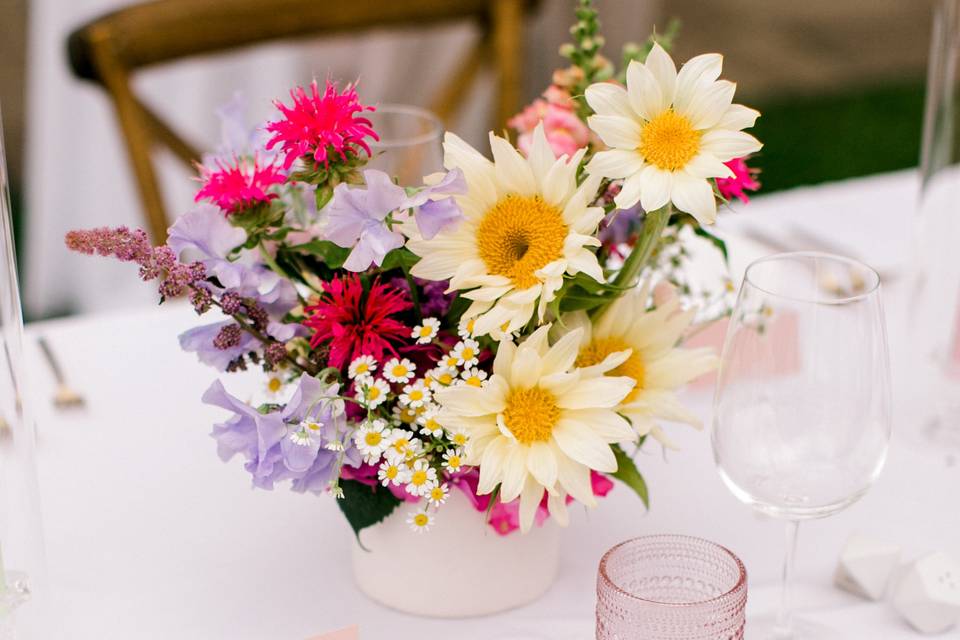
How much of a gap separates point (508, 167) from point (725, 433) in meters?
0.21

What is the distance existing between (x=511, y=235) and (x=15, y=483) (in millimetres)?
320

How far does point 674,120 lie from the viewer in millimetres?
638

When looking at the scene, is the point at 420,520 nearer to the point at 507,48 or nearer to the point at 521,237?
the point at 521,237

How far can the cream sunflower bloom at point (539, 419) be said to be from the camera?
0.64 metres

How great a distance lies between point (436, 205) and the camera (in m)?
0.64

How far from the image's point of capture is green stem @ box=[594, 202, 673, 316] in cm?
65

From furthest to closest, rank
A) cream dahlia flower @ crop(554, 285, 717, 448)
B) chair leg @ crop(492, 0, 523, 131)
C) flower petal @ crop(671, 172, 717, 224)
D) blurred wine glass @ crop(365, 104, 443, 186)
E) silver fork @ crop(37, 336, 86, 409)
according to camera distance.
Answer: chair leg @ crop(492, 0, 523, 131) → silver fork @ crop(37, 336, 86, 409) → blurred wine glass @ crop(365, 104, 443, 186) → cream dahlia flower @ crop(554, 285, 717, 448) → flower petal @ crop(671, 172, 717, 224)

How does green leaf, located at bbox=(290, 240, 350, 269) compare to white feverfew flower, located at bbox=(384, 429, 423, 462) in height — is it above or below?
above

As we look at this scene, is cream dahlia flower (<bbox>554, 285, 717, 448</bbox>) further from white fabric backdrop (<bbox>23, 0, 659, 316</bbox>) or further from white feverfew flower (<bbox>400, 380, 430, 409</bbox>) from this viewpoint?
white fabric backdrop (<bbox>23, 0, 659, 316</bbox>)

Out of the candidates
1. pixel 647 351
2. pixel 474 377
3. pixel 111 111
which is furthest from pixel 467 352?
pixel 111 111

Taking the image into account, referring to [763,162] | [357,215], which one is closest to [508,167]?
[357,215]

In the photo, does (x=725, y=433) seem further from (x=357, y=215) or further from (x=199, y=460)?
(x=199, y=460)

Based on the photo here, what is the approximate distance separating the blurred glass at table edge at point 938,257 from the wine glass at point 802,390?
1.16ft

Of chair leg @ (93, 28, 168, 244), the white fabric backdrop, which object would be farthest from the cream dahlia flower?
the white fabric backdrop
